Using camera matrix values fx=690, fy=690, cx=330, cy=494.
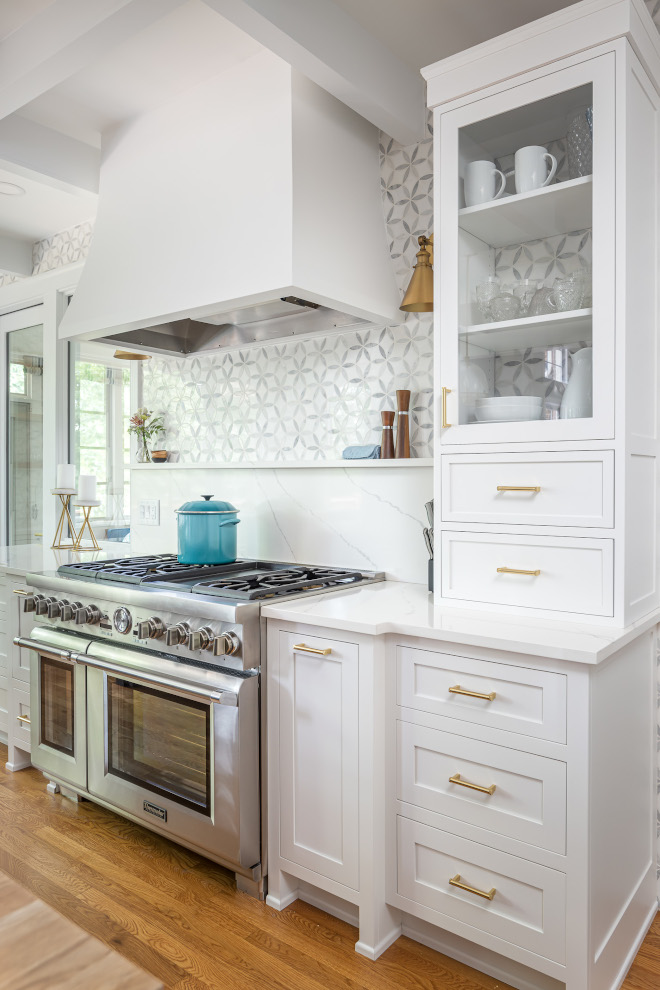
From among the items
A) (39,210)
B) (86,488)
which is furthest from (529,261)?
(39,210)

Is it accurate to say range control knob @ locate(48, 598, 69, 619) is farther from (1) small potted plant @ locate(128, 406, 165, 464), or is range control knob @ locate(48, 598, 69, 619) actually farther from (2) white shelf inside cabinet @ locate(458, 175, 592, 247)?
(2) white shelf inside cabinet @ locate(458, 175, 592, 247)

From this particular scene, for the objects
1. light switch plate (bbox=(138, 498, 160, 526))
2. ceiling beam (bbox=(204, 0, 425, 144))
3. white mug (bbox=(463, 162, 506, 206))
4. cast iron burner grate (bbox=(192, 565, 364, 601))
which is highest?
ceiling beam (bbox=(204, 0, 425, 144))

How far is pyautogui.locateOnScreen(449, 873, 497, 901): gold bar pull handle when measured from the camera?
1.61 metres

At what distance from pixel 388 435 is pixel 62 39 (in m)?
Answer: 1.58

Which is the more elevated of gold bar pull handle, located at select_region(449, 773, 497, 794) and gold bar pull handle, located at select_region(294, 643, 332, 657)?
gold bar pull handle, located at select_region(294, 643, 332, 657)

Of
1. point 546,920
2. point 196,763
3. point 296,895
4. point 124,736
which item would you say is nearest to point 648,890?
point 546,920

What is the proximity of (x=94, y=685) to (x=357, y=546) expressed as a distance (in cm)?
105

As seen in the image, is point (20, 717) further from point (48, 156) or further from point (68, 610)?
point (48, 156)

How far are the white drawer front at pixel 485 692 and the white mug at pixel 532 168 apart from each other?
4.18 feet

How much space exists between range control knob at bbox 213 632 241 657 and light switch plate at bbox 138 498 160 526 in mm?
1495

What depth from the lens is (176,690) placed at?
2068mm

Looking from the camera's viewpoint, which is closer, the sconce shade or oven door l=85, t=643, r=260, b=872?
oven door l=85, t=643, r=260, b=872

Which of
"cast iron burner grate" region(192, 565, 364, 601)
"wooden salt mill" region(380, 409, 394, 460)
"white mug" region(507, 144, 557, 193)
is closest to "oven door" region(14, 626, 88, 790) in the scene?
"cast iron burner grate" region(192, 565, 364, 601)

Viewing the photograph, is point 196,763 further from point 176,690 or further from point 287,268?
point 287,268
